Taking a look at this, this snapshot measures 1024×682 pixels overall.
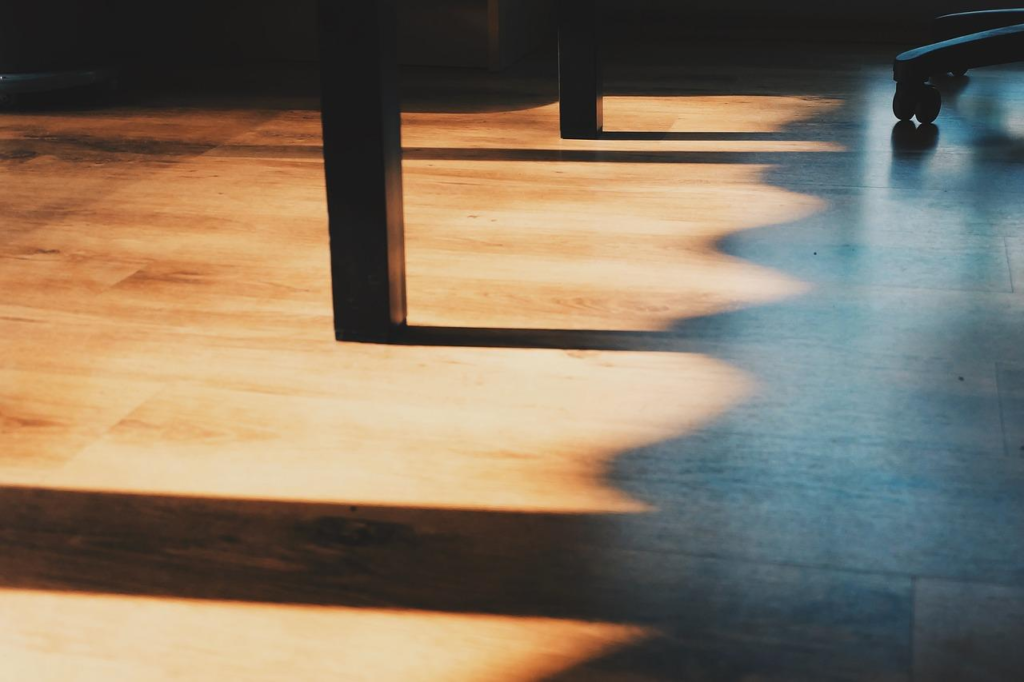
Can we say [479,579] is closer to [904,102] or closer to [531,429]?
[531,429]

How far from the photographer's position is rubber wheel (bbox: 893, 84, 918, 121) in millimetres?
2324

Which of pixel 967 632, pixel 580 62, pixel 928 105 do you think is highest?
pixel 580 62

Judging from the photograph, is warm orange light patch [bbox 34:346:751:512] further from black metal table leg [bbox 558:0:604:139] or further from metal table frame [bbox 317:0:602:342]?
black metal table leg [bbox 558:0:604:139]

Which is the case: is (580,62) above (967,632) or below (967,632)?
above

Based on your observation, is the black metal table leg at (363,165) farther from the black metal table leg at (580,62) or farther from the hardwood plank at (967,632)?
the black metal table leg at (580,62)

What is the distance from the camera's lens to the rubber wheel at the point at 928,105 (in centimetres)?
231

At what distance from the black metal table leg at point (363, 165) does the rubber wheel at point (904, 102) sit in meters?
1.43

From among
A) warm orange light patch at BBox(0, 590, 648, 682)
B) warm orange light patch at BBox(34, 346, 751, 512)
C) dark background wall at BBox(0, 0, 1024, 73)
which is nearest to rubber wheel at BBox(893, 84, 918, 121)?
dark background wall at BBox(0, 0, 1024, 73)

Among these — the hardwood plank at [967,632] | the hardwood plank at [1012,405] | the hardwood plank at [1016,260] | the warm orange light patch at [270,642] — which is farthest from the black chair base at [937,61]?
the warm orange light patch at [270,642]

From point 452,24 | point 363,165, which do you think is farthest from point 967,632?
point 452,24

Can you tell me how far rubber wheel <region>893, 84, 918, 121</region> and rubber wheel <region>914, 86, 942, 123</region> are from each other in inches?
0.5

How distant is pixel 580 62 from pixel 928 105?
2.39 feet

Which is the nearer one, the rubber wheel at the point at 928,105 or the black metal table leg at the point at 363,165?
the black metal table leg at the point at 363,165

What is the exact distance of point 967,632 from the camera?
30.3 inches
